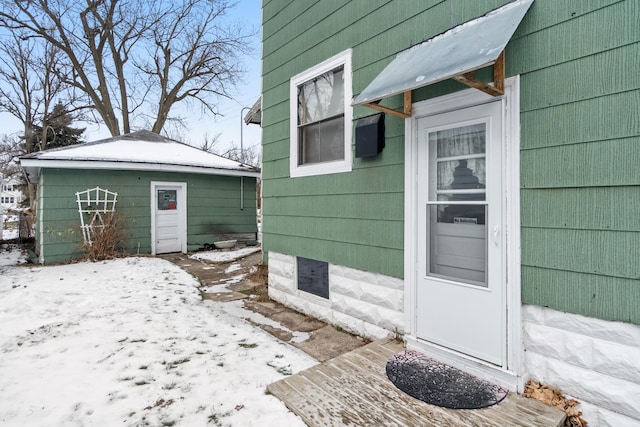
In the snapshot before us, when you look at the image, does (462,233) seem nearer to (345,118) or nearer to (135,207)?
(345,118)

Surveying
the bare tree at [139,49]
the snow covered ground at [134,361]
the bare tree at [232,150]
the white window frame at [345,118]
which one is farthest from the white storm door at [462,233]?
the bare tree at [232,150]

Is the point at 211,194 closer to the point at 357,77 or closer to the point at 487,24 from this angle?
the point at 357,77

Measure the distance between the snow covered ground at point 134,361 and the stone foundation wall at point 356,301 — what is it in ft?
2.11

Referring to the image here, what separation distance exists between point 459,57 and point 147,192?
7.95 meters

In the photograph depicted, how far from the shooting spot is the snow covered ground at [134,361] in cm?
199

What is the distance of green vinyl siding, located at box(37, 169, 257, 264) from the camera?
7145 millimetres

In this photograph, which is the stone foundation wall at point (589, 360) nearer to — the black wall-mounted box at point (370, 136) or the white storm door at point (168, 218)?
the black wall-mounted box at point (370, 136)

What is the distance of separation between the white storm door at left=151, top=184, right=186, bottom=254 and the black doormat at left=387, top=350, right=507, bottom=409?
24.3ft

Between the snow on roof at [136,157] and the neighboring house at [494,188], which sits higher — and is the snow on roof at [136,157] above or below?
above

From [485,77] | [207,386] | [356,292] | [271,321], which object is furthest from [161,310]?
[485,77]

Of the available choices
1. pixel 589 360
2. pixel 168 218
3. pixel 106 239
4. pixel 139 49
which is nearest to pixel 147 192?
pixel 168 218

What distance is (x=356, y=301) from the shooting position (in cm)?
316

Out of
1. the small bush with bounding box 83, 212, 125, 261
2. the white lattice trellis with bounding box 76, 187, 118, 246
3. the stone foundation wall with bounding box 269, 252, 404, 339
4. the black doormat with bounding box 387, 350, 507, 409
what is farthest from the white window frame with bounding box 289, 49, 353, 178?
the white lattice trellis with bounding box 76, 187, 118, 246

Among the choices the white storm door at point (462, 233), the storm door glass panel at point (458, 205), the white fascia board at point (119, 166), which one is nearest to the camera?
the white storm door at point (462, 233)
